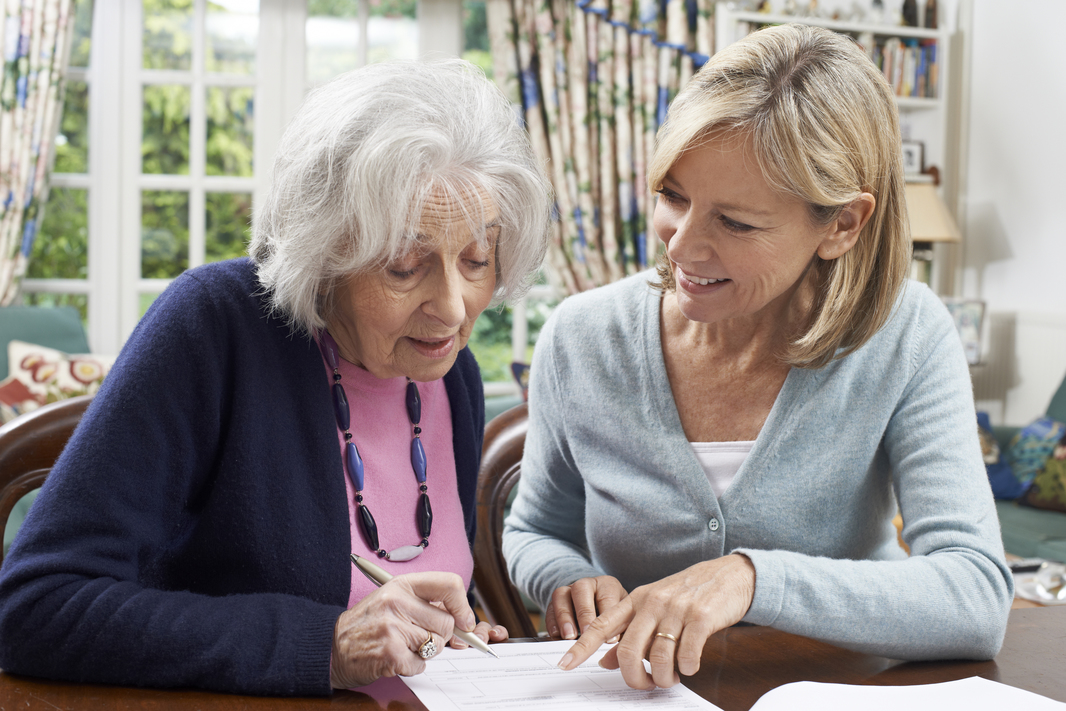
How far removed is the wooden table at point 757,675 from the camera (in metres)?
0.76

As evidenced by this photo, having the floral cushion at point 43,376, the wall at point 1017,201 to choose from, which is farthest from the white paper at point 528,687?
the wall at point 1017,201

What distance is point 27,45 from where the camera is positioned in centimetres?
371

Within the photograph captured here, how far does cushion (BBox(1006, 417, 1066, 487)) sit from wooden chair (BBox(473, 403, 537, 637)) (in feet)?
9.07

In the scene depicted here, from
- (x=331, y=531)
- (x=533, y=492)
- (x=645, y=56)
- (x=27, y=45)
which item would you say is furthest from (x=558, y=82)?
(x=331, y=531)

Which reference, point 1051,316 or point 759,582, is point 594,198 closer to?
point 1051,316

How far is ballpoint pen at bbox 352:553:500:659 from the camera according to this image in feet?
2.84

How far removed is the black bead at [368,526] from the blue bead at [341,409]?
10 centimetres

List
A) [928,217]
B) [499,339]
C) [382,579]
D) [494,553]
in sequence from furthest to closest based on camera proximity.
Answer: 1. [499,339]
2. [928,217]
3. [494,553]
4. [382,579]

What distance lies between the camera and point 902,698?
81 centimetres

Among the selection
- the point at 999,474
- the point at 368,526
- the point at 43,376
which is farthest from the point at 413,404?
the point at 999,474

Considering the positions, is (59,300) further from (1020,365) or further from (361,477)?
(1020,365)

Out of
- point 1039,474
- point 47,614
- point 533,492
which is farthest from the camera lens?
point 1039,474

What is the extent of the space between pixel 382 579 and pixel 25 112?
3.63 metres

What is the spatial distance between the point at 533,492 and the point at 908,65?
405 centimetres
